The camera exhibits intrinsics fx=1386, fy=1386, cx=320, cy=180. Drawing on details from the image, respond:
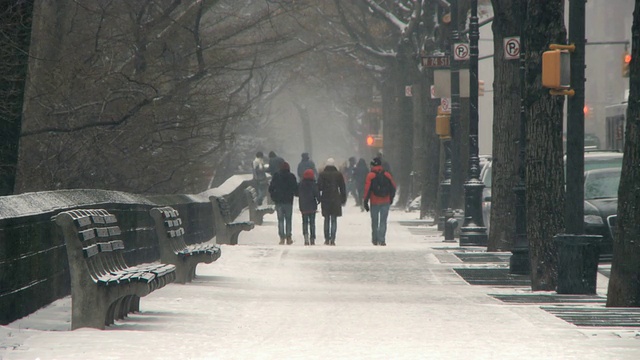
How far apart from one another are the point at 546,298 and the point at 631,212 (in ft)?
5.10

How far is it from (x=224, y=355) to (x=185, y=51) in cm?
1868

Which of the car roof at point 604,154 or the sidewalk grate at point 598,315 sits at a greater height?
the car roof at point 604,154

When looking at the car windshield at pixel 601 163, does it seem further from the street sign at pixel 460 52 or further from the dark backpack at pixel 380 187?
the street sign at pixel 460 52

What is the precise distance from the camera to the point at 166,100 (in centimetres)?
2409

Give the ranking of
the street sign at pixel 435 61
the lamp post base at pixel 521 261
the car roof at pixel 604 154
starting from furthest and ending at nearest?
the street sign at pixel 435 61 < the car roof at pixel 604 154 < the lamp post base at pixel 521 261

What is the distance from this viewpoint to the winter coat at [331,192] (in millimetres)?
26828

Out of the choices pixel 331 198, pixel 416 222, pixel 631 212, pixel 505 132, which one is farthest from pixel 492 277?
pixel 416 222

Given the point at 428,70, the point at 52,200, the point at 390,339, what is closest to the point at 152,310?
the point at 52,200

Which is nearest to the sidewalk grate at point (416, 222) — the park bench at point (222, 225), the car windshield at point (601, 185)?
the park bench at point (222, 225)

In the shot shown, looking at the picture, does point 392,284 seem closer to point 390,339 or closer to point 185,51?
point 390,339

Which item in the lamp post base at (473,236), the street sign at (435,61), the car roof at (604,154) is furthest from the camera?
the street sign at (435,61)

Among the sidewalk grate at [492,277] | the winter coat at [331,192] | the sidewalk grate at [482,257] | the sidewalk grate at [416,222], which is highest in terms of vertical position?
the winter coat at [331,192]

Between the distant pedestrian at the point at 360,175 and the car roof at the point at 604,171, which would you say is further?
the distant pedestrian at the point at 360,175

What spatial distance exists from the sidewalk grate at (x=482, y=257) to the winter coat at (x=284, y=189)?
588cm
